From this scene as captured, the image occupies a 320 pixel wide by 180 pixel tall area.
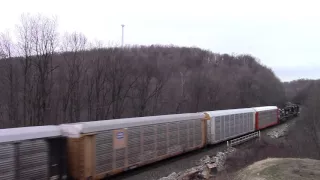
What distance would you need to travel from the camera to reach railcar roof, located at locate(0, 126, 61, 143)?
442 inches

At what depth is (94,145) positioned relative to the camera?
598 inches

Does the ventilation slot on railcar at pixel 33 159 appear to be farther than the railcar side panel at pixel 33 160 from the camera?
Yes

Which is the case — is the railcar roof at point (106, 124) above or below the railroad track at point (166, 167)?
above

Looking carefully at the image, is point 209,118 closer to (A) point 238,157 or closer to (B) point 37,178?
(A) point 238,157

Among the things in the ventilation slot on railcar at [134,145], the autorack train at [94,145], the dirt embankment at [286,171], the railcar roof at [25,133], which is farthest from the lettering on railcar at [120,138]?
the dirt embankment at [286,171]

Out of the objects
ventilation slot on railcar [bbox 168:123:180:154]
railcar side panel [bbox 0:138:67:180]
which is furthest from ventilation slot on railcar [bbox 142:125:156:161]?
railcar side panel [bbox 0:138:67:180]

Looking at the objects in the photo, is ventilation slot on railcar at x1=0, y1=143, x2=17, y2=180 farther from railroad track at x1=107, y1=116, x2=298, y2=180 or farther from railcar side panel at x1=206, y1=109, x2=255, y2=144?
railcar side panel at x1=206, y1=109, x2=255, y2=144

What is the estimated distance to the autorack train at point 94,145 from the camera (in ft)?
38.0

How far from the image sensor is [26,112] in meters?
41.2

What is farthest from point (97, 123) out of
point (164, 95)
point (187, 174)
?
point (164, 95)

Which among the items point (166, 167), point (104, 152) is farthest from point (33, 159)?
point (166, 167)

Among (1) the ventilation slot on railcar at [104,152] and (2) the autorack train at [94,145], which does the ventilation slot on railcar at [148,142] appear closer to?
(2) the autorack train at [94,145]

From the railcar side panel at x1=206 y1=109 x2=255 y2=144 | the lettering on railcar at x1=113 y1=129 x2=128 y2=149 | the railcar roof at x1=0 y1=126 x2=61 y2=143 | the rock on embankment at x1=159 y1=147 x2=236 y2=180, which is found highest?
the railcar roof at x1=0 y1=126 x2=61 y2=143

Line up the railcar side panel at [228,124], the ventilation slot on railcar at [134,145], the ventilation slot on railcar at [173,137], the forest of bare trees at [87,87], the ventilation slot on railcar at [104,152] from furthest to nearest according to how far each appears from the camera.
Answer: the forest of bare trees at [87,87] < the railcar side panel at [228,124] < the ventilation slot on railcar at [173,137] < the ventilation slot on railcar at [134,145] < the ventilation slot on railcar at [104,152]
